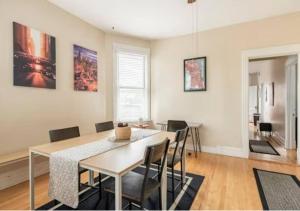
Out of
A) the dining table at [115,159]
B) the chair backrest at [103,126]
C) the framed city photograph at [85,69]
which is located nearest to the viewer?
the dining table at [115,159]

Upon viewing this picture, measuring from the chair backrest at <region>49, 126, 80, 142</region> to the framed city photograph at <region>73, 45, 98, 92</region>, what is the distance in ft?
4.08

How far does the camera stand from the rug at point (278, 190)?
1.97 meters

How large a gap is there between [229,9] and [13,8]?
128 inches

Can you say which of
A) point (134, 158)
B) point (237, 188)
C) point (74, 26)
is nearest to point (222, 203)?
point (237, 188)

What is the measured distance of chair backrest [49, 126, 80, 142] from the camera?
203 centimetres

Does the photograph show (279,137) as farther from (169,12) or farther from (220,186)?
(169,12)

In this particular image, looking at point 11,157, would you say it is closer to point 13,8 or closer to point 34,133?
point 34,133

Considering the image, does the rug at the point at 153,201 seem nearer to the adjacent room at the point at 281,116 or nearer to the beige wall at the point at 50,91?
the beige wall at the point at 50,91

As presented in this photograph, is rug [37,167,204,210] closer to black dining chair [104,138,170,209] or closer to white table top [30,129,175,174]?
black dining chair [104,138,170,209]

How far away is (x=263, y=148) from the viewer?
4.24m

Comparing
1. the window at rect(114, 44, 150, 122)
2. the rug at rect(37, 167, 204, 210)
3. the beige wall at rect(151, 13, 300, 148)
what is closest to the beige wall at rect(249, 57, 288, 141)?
the beige wall at rect(151, 13, 300, 148)

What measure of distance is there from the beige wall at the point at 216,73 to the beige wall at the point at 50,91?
1.31 metres

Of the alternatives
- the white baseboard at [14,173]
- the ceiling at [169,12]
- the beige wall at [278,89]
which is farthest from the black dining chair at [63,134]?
the beige wall at [278,89]

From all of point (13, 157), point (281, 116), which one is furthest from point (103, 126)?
point (281, 116)
